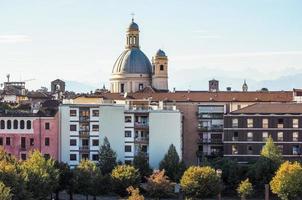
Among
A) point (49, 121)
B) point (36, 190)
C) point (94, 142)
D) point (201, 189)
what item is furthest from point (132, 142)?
point (36, 190)

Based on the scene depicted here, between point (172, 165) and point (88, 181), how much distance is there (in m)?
11.5

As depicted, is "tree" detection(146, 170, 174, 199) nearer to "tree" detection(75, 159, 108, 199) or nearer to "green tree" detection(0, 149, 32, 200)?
"tree" detection(75, 159, 108, 199)

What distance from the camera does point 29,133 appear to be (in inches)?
3327

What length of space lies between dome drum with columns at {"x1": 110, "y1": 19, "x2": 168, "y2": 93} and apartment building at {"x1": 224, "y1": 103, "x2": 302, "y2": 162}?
39850 mm

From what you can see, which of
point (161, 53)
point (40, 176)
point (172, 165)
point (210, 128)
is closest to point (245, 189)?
point (172, 165)

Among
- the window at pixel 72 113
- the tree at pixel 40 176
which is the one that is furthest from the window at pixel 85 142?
the tree at pixel 40 176

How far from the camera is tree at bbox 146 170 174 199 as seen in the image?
7250 cm

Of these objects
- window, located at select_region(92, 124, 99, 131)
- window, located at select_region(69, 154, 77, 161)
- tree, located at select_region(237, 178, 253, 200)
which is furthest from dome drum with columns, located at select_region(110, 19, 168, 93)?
tree, located at select_region(237, 178, 253, 200)

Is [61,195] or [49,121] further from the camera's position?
[49,121]

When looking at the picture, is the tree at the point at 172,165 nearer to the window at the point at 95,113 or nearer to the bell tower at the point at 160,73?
the window at the point at 95,113

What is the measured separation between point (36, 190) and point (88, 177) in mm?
8093

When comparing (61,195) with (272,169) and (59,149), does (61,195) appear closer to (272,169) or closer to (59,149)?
(59,149)

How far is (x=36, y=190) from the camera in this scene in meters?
64.4

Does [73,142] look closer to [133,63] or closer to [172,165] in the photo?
[172,165]
